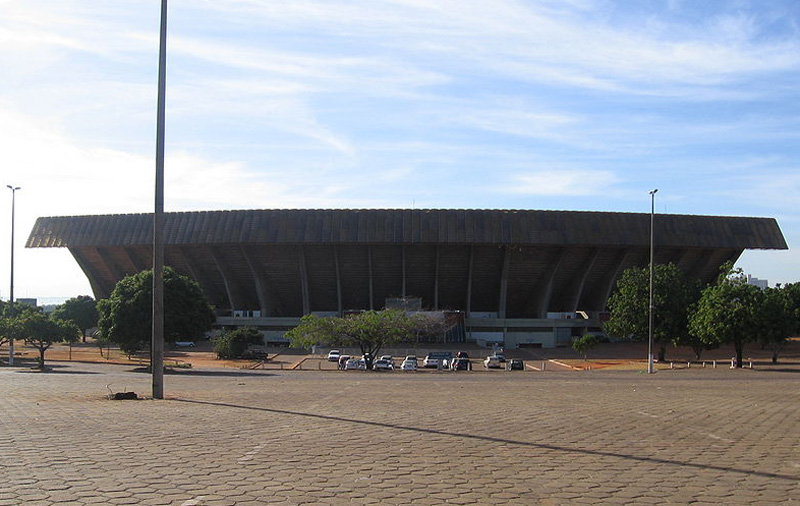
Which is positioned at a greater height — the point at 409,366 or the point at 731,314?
the point at 731,314

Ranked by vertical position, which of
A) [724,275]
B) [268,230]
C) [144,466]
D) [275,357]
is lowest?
[275,357]

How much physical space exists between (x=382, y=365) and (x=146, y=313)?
49.8ft

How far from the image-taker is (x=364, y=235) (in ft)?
246

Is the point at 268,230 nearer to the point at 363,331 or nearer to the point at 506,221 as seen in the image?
the point at 506,221

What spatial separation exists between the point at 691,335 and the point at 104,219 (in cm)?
6195

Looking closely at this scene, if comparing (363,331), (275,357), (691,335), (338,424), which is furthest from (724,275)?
(338,424)

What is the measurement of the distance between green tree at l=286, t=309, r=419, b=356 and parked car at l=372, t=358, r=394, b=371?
8.41ft

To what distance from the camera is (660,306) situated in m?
54.1

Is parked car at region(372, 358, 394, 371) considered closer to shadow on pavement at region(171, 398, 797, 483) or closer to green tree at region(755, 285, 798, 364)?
green tree at region(755, 285, 798, 364)

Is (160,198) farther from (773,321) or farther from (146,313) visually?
(773,321)

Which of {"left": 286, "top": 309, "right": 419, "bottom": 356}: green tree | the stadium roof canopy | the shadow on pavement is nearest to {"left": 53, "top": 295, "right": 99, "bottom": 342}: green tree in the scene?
the stadium roof canopy

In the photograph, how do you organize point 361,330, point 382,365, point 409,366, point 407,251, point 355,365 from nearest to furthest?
point 382,365, point 409,366, point 355,365, point 361,330, point 407,251

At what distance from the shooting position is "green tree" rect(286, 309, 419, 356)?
50.9m

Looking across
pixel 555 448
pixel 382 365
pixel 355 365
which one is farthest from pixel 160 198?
pixel 355 365
